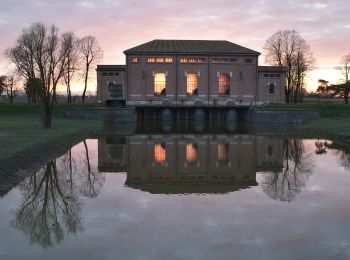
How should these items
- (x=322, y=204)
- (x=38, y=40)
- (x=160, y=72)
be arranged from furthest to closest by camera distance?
(x=160, y=72) → (x=38, y=40) → (x=322, y=204)

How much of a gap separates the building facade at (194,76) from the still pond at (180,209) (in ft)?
137

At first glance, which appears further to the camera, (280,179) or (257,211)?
(280,179)

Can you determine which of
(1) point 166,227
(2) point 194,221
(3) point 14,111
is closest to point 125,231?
(1) point 166,227

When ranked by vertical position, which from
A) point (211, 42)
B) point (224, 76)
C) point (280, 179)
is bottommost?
point (280, 179)

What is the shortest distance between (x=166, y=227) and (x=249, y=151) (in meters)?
16.1

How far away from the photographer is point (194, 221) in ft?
35.6

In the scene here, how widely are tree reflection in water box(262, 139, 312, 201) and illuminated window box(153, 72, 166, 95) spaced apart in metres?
40.1

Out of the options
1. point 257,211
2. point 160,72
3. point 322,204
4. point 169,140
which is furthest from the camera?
point 160,72

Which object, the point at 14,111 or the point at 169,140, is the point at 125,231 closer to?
the point at 169,140

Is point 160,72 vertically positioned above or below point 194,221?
above

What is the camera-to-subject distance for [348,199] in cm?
1344

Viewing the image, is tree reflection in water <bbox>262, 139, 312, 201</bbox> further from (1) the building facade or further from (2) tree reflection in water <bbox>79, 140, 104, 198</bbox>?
(1) the building facade

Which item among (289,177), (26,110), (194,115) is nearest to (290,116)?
(194,115)

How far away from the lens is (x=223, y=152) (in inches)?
977
